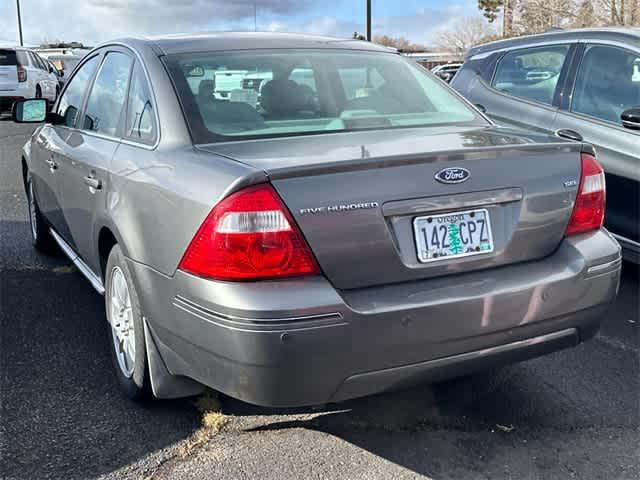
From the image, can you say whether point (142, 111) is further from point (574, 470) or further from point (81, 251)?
point (574, 470)

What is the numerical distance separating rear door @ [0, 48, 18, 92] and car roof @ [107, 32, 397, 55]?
51.2ft

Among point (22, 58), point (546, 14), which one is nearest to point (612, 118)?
point (22, 58)

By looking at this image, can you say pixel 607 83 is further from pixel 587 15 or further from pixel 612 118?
pixel 587 15

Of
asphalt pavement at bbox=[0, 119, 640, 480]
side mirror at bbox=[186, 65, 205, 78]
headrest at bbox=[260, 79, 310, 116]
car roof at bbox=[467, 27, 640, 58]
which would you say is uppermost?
car roof at bbox=[467, 27, 640, 58]

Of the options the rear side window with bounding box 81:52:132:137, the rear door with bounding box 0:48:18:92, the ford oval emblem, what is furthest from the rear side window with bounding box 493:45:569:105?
the rear door with bounding box 0:48:18:92

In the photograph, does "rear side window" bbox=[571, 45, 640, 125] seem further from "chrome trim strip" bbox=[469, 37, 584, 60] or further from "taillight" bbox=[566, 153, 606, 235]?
"taillight" bbox=[566, 153, 606, 235]

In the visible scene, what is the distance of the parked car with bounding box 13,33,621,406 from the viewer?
2246 mm

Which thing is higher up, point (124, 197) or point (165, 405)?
→ point (124, 197)

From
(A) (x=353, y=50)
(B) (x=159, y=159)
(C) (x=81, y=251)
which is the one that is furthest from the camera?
(C) (x=81, y=251)

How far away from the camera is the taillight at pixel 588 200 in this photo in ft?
8.93

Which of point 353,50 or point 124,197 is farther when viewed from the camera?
point 353,50

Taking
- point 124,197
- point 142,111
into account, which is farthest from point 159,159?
point 142,111

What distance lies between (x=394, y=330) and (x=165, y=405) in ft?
4.24

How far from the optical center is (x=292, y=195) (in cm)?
224
